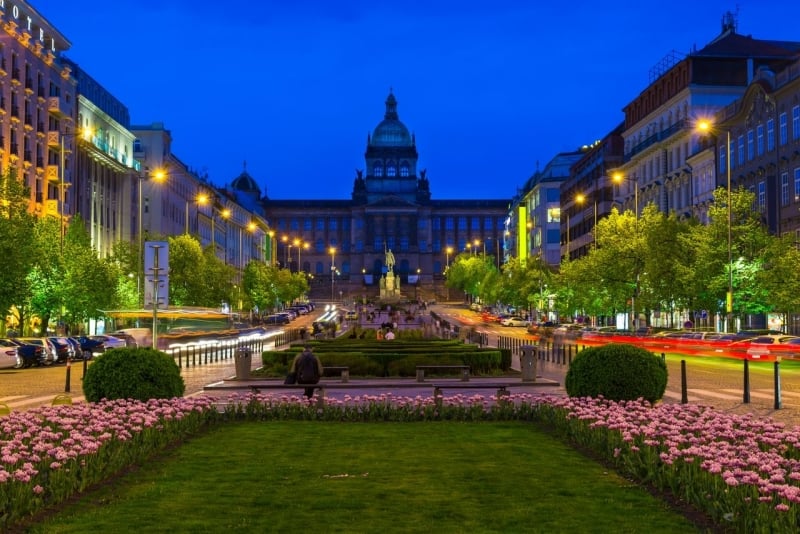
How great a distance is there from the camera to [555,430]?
2034 centimetres

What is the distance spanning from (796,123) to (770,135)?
469cm

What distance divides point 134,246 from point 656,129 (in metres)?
47.0

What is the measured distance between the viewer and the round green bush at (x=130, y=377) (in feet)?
72.7

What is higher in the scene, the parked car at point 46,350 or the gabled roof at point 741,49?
the gabled roof at point 741,49

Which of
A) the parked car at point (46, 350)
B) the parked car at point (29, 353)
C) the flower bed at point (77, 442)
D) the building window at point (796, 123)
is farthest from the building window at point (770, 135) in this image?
the flower bed at point (77, 442)

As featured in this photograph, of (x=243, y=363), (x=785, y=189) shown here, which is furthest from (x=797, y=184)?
(x=243, y=363)

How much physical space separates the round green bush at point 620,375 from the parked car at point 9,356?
2947 centimetres

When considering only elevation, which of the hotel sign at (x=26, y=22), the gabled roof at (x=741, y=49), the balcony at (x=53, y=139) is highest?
the gabled roof at (x=741, y=49)

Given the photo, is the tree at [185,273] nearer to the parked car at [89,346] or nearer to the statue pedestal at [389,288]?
the parked car at [89,346]

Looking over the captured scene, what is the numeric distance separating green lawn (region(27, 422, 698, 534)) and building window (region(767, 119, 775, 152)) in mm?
55304

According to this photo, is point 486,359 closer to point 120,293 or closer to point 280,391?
point 280,391

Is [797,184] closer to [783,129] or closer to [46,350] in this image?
[783,129]

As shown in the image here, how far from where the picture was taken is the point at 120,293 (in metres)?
77.2

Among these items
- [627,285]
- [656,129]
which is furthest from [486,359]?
[656,129]
